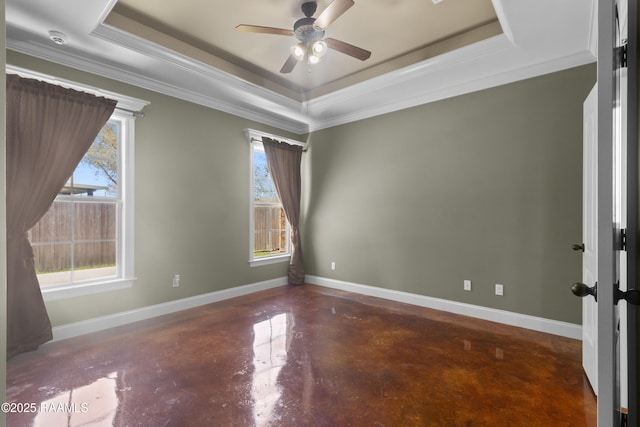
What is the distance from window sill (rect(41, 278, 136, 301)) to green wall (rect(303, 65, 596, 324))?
2932 millimetres

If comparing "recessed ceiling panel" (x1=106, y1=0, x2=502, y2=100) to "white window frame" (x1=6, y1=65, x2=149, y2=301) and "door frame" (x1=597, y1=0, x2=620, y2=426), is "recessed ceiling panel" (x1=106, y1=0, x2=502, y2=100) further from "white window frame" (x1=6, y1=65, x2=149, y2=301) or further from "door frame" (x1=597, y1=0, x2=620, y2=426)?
"door frame" (x1=597, y1=0, x2=620, y2=426)

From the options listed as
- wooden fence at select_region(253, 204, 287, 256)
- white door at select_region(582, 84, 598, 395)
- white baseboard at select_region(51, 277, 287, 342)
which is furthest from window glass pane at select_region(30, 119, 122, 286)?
white door at select_region(582, 84, 598, 395)

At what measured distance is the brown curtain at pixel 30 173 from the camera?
263 centimetres

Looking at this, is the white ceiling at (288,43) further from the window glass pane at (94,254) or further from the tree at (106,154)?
the window glass pane at (94,254)

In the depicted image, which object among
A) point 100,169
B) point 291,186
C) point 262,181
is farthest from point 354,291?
point 100,169

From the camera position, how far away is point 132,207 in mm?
3461

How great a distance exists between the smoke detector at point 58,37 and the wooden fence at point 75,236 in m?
1.49

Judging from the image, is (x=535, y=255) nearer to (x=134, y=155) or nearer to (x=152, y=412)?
(x=152, y=412)

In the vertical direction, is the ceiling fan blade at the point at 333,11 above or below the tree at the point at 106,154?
above

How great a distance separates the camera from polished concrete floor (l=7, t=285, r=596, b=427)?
189cm

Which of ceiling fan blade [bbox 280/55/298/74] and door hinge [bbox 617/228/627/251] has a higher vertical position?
ceiling fan blade [bbox 280/55/298/74]

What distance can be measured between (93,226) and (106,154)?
31.4 inches

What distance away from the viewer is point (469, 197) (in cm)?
372

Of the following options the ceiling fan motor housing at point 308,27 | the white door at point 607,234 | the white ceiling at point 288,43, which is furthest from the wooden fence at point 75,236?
the white door at point 607,234
